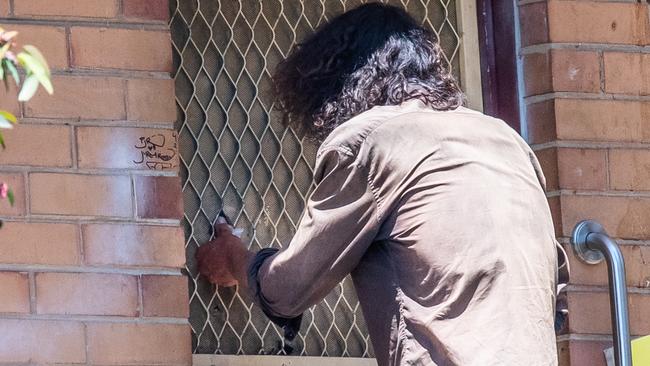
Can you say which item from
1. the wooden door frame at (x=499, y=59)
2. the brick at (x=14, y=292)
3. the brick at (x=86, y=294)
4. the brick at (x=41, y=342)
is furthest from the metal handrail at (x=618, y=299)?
the brick at (x=14, y=292)

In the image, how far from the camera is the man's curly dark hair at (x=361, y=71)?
3.20 meters

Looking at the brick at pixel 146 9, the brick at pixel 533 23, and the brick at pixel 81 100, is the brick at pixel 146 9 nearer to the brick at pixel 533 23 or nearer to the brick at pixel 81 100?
the brick at pixel 81 100

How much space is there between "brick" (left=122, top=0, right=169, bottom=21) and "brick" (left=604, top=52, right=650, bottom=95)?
3.82 ft

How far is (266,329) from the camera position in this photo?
154 inches

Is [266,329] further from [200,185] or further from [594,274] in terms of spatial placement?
[594,274]

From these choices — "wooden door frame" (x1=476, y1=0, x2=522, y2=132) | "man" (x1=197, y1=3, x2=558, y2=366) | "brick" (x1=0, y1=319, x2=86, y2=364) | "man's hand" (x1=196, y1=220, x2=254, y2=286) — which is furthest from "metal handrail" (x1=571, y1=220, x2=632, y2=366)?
"brick" (x1=0, y1=319, x2=86, y2=364)

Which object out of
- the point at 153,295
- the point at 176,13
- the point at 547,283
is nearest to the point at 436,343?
the point at 547,283

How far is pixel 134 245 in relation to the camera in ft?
11.7

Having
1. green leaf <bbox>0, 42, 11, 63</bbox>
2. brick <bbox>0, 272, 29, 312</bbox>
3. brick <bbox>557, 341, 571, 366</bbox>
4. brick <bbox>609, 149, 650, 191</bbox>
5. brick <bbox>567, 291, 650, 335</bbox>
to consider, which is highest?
green leaf <bbox>0, 42, 11, 63</bbox>

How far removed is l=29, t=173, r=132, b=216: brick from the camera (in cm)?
352

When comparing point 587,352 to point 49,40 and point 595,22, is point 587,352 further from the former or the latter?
point 49,40

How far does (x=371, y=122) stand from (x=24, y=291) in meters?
0.94

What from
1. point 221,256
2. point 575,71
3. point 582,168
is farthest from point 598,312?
point 221,256

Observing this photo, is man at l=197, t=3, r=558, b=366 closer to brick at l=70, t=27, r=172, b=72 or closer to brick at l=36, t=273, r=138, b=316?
brick at l=36, t=273, r=138, b=316
